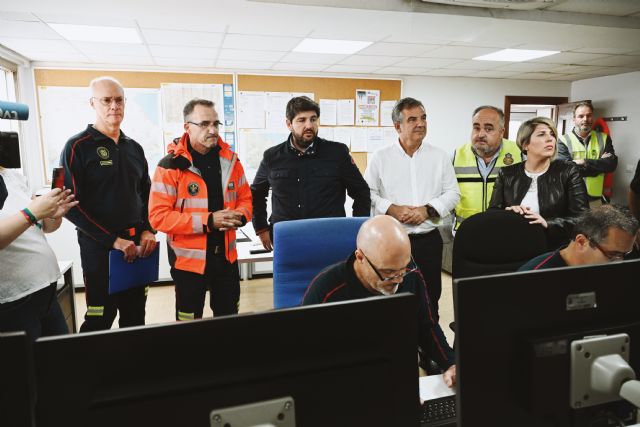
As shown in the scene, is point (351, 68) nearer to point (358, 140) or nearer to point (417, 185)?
point (358, 140)

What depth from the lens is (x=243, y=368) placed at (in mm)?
593

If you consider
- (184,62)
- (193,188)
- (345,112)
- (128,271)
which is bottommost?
(128,271)

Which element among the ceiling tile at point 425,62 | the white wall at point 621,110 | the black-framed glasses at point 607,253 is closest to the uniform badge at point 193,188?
the black-framed glasses at point 607,253

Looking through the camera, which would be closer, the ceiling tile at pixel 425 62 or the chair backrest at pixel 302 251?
the chair backrest at pixel 302 251

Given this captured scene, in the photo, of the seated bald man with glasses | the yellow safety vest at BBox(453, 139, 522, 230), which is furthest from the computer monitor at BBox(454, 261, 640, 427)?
the yellow safety vest at BBox(453, 139, 522, 230)

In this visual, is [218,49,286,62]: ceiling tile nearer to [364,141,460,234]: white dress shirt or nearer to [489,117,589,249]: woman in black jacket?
[364,141,460,234]: white dress shirt

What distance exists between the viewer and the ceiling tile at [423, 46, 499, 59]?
431 centimetres

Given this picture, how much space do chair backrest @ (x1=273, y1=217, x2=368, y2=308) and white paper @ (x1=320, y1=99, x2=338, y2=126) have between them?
12.1ft

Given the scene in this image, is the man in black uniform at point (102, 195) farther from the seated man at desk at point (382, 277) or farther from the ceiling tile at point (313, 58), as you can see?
the ceiling tile at point (313, 58)

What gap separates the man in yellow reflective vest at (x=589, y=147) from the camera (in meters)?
5.34

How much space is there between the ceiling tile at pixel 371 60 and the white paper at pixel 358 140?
83cm

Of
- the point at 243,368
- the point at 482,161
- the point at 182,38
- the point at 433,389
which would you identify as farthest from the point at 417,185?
the point at 182,38

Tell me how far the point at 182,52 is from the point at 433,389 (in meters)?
3.96

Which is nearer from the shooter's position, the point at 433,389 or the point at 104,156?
the point at 433,389
